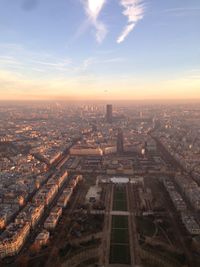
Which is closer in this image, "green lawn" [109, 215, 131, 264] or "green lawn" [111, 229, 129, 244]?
"green lawn" [109, 215, 131, 264]

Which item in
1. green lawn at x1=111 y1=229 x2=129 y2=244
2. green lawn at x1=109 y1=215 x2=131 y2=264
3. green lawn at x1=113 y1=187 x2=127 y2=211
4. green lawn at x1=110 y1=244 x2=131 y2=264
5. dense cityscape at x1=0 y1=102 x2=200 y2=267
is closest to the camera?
green lawn at x1=110 y1=244 x2=131 y2=264

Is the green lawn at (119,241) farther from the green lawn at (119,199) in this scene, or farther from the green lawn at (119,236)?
the green lawn at (119,199)

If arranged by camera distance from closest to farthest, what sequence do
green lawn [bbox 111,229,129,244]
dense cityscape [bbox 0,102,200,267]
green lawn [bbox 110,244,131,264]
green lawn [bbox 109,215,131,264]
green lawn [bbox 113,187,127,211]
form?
1. green lawn [bbox 110,244,131,264]
2. green lawn [bbox 109,215,131,264]
3. dense cityscape [bbox 0,102,200,267]
4. green lawn [bbox 111,229,129,244]
5. green lawn [bbox 113,187,127,211]

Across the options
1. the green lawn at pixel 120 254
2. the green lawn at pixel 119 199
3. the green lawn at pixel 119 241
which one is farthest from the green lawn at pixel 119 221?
the green lawn at pixel 120 254

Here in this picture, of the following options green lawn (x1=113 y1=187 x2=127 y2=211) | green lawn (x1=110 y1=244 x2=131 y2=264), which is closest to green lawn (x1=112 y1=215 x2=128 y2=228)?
green lawn (x1=113 y1=187 x2=127 y2=211)

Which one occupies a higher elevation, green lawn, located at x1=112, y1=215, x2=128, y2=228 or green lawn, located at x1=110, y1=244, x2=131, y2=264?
green lawn, located at x1=112, y1=215, x2=128, y2=228

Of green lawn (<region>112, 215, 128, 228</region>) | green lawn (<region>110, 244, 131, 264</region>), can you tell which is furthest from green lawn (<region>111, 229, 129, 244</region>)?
green lawn (<region>112, 215, 128, 228</region>)

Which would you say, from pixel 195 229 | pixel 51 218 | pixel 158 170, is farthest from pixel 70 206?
pixel 158 170

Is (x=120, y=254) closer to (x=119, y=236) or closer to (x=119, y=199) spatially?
(x=119, y=236)

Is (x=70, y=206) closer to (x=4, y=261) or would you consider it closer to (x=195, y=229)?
(x=4, y=261)

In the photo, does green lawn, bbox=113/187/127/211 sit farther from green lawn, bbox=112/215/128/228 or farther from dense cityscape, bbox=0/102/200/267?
green lawn, bbox=112/215/128/228

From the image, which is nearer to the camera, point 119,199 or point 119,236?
point 119,236

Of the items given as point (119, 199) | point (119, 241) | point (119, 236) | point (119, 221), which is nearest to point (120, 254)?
point (119, 241)
